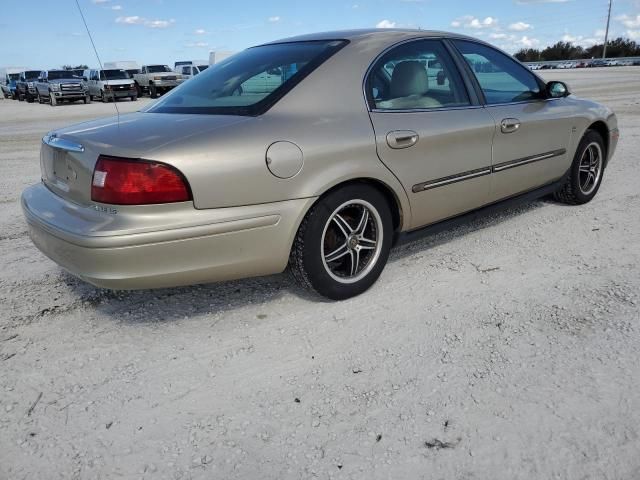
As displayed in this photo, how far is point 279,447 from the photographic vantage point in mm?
1986

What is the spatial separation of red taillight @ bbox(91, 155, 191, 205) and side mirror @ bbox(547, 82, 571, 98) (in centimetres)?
312

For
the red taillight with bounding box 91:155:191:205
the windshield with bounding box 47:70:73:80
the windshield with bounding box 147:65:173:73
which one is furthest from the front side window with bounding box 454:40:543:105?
the windshield with bounding box 47:70:73:80

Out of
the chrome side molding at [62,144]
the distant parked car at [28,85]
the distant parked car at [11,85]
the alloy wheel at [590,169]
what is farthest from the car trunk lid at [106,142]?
the distant parked car at [11,85]

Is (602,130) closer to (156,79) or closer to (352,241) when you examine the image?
(352,241)

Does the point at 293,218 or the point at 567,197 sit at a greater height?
the point at 293,218

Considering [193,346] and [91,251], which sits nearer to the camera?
[91,251]

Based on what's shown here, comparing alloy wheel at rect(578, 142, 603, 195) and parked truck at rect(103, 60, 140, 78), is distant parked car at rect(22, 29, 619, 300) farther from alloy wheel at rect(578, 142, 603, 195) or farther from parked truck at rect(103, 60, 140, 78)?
parked truck at rect(103, 60, 140, 78)

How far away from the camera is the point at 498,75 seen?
3963 millimetres

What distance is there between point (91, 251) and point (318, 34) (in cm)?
209

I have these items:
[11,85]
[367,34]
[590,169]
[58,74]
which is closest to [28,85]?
[58,74]

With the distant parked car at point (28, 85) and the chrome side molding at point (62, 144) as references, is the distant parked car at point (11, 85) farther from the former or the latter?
the chrome side molding at point (62, 144)

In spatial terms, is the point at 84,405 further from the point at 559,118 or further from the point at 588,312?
the point at 559,118

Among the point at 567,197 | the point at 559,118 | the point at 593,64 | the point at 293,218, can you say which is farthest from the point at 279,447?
the point at 593,64

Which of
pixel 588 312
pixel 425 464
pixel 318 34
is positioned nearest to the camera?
pixel 425 464
